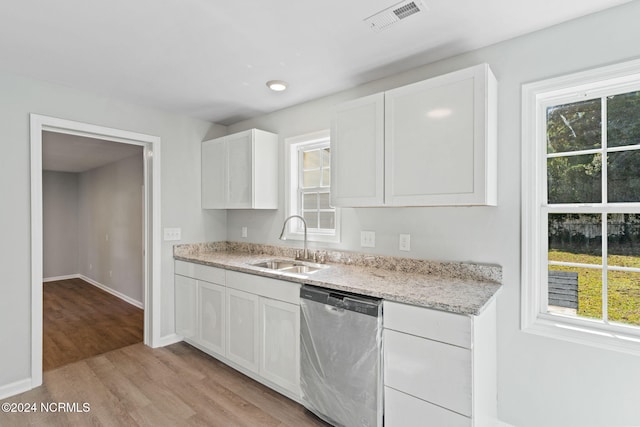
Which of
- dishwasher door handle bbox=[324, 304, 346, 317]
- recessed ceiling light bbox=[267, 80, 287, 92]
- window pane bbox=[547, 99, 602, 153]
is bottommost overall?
dishwasher door handle bbox=[324, 304, 346, 317]

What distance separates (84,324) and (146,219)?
74.0 inches

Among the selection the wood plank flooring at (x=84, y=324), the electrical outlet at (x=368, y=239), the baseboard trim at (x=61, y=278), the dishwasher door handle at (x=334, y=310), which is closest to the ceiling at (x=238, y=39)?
the electrical outlet at (x=368, y=239)

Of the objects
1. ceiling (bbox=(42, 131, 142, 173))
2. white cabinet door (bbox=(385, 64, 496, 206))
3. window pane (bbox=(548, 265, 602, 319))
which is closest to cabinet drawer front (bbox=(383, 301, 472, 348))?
white cabinet door (bbox=(385, 64, 496, 206))

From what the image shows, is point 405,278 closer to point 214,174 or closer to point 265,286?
point 265,286

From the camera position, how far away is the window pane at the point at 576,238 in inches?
71.1

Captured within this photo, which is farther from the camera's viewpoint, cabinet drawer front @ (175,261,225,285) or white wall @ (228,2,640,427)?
cabinet drawer front @ (175,261,225,285)

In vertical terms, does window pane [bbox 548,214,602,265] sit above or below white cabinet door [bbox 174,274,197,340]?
above

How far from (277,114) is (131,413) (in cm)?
282

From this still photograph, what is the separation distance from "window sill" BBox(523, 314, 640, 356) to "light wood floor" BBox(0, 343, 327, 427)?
1.52 meters

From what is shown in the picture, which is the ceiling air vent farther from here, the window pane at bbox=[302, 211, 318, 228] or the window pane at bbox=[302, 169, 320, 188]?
the window pane at bbox=[302, 211, 318, 228]

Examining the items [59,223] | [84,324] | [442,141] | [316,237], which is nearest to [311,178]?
[316,237]

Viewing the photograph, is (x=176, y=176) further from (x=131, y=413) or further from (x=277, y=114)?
(x=131, y=413)

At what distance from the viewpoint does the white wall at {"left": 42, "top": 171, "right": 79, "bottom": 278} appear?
259 inches

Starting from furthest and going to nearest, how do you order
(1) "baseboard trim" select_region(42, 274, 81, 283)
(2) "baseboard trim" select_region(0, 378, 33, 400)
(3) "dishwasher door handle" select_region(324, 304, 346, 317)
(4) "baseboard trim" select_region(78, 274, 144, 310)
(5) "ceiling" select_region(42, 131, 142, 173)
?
1. (1) "baseboard trim" select_region(42, 274, 81, 283)
2. (4) "baseboard trim" select_region(78, 274, 144, 310)
3. (5) "ceiling" select_region(42, 131, 142, 173)
4. (2) "baseboard trim" select_region(0, 378, 33, 400)
5. (3) "dishwasher door handle" select_region(324, 304, 346, 317)
